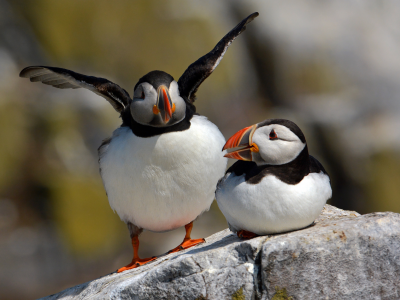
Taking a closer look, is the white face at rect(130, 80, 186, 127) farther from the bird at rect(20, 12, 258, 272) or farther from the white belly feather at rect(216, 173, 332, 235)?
the white belly feather at rect(216, 173, 332, 235)

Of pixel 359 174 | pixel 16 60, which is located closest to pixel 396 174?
pixel 359 174

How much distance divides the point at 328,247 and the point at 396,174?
7.04m

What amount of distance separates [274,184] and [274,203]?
0.12 metres

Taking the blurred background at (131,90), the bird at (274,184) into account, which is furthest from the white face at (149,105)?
the blurred background at (131,90)

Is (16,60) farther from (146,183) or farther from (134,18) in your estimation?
(146,183)

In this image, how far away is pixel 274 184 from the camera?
291cm

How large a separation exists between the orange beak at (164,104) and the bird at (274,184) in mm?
953

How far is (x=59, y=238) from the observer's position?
8.98 metres

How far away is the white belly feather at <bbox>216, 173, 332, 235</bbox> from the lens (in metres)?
2.89

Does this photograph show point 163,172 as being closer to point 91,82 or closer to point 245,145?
point 91,82

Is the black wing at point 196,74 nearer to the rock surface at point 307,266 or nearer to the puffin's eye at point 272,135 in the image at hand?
the puffin's eye at point 272,135

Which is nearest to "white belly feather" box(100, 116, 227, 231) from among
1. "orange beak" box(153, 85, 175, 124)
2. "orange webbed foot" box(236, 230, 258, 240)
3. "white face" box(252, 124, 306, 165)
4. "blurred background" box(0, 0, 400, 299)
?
"orange beak" box(153, 85, 175, 124)

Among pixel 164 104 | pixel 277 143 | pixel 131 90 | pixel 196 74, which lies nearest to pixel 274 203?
pixel 277 143

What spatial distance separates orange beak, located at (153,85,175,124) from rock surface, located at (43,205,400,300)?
4.36ft
